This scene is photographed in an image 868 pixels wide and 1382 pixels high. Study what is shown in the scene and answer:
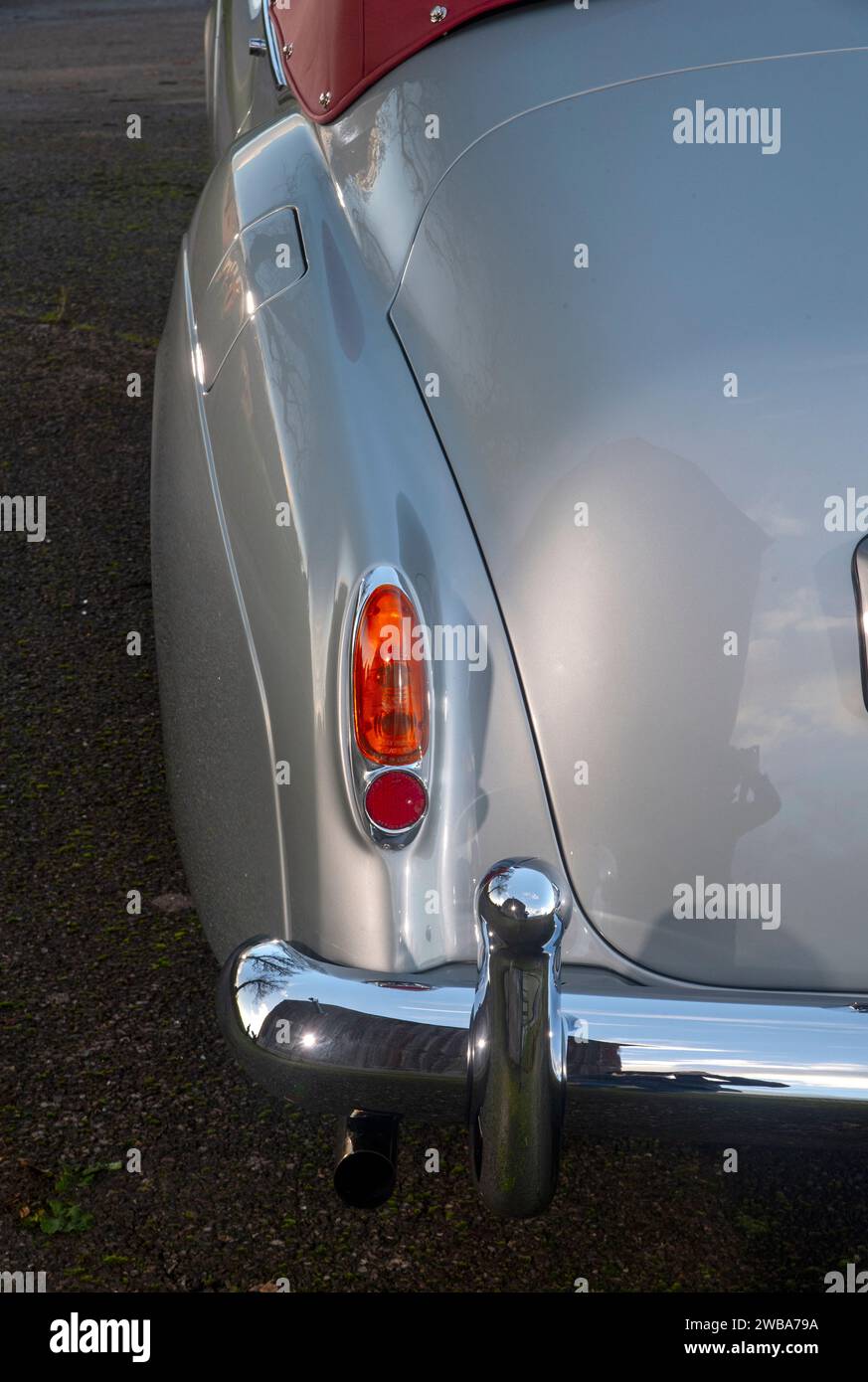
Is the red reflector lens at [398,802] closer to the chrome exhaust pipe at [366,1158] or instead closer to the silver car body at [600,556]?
the silver car body at [600,556]

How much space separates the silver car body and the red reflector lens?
0.02m

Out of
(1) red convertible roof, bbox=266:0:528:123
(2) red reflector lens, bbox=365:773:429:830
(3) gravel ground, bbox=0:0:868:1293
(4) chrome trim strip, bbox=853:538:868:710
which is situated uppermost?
(1) red convertible roof, bbox=266:0:528:123

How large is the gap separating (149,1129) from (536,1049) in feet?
3.18

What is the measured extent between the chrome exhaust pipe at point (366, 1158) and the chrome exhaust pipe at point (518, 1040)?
22cm

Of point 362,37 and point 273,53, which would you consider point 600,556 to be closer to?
point 362,37

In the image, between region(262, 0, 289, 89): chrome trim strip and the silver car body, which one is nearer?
the silver car body

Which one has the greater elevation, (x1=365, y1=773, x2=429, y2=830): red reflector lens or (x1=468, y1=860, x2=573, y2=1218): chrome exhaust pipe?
(x1=365, y1=773, x2=429, y2=830): red reflector lens

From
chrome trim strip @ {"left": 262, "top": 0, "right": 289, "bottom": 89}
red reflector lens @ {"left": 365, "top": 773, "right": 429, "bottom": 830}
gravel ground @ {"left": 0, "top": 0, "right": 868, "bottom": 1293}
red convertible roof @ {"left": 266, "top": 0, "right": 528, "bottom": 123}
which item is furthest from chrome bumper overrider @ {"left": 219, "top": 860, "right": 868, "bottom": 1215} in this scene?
chrome trim strip @ {"left": 262, "top": 0, "right": 289, "bottom": 89}

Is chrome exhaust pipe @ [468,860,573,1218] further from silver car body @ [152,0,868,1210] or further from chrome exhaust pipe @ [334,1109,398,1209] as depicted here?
chrome exhaust pipe @ [334,1109,398,1209]

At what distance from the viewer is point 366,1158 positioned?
1.66 metres

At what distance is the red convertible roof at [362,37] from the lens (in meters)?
2.18

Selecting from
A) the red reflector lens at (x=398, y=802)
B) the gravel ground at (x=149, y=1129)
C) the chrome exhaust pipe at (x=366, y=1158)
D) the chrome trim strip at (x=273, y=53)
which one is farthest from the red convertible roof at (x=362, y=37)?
the chrome exhaust pipe at (x=366, y=1158)

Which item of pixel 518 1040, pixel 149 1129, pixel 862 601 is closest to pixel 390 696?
pixel 518 1040

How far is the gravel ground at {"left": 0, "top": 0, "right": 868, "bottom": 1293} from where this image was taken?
1.96m
